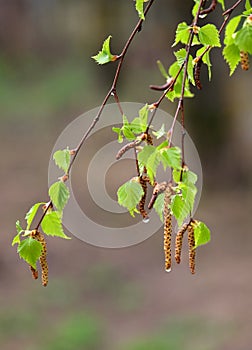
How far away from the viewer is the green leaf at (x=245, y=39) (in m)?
1.17

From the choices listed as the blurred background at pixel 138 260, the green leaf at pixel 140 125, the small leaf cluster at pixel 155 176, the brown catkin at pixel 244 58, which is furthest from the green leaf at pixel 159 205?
the blurred background at pixel 138 260

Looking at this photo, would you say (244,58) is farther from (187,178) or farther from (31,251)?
(31,251)

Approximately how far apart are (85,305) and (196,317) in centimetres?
77

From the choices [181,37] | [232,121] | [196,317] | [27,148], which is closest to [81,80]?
[27,148]

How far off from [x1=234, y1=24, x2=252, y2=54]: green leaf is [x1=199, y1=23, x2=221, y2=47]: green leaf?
6 cm

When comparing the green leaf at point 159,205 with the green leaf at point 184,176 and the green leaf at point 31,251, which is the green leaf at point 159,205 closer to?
the green leaf at point 184,176

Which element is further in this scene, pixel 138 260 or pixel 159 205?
pixel 138 260

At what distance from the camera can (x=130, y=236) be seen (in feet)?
20.3

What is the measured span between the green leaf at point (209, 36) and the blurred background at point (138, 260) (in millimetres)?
3054

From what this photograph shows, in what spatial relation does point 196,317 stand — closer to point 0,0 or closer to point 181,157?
point 181,157

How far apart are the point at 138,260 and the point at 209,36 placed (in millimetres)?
4581

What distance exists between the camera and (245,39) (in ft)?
3.86

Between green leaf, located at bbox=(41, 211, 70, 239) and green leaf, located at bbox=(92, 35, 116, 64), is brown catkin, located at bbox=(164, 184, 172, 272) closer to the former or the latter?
green leaf, located at bbox=(41, 211, 70, 239)

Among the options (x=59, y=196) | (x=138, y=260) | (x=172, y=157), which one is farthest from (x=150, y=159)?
(x=138, y=260)
